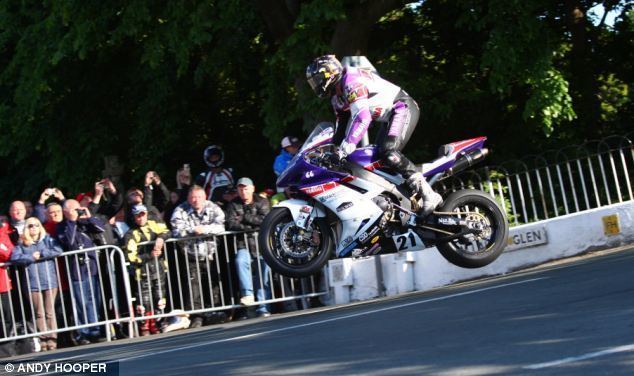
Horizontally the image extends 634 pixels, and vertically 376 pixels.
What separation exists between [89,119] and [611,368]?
1387 centimetres

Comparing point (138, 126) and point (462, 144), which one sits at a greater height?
point (138, 126)

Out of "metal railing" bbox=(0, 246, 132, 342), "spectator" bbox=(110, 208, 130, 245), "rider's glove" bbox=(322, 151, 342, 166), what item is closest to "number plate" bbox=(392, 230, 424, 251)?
"rider's glove" bbox=(322, 151, 342, 166)

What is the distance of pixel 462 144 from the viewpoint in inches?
398

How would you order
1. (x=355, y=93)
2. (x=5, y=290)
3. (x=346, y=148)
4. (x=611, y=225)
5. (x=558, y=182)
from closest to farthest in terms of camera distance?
(x=346, y=148), (x=355, y=93), (x=5, y=290), (x=611, y=225), (x=558, y=182)

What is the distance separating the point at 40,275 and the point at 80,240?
2.11ft

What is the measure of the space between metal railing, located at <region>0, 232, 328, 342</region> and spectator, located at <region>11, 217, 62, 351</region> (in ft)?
0.09

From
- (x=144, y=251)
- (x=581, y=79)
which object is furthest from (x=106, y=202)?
(x=581, y=79)

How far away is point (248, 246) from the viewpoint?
13.0 m

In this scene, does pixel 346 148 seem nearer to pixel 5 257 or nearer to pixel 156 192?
pixel 5 257

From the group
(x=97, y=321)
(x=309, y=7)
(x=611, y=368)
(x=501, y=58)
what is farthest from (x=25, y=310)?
(x=611, y=368)

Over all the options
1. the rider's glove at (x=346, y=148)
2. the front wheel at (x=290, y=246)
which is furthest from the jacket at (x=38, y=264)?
the rider's glove at (x=346, y=148)

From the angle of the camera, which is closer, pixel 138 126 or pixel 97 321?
pixel 97 321

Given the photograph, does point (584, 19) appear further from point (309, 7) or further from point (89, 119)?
point (89, 119)

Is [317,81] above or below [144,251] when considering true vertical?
above
